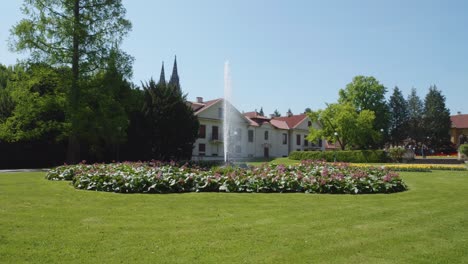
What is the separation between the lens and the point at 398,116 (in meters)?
70.8

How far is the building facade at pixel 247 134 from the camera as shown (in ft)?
155

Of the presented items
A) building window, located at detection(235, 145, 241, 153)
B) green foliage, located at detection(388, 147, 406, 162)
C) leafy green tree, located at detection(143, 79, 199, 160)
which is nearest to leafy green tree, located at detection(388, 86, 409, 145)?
building window, located at detection(235, 145, 241, 153)

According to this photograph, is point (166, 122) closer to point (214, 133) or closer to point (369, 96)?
point (214, 133)

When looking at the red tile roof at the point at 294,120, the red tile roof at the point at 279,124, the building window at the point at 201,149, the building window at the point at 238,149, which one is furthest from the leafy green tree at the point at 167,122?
the red tile roof at the point at 294,120

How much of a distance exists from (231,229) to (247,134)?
4632cm

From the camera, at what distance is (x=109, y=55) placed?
2416 cm

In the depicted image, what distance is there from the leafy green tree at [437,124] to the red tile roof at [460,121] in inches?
553

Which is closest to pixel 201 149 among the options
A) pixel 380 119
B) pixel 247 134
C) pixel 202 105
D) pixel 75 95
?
pixel 202 105

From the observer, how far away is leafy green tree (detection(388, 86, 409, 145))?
68250mm

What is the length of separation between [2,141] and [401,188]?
25912 mm

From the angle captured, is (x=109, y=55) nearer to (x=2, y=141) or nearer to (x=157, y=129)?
(x=157, y=129)

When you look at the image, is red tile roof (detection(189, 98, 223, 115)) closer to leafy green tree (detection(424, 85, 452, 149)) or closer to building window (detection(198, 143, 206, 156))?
building window (detection(198, 143, 206, 156))

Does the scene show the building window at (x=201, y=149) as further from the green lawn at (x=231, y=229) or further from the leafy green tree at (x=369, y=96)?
the green lawn at (x=231, y=229)

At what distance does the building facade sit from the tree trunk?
1792 cm
